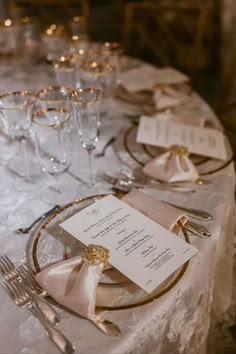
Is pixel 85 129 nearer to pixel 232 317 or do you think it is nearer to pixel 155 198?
pixel 155 198

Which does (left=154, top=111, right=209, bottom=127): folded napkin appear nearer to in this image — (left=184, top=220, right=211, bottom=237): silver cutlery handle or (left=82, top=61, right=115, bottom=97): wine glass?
(left=82, top=61, right=115, bottom=97): wine glass

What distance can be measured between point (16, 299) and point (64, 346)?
118 millimetres

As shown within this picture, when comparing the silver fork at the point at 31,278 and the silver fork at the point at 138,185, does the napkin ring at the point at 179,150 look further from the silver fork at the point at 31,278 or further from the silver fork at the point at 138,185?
the silver fork at the point at 31,278

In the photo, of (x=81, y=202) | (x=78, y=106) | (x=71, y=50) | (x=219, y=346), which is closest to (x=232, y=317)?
(x=219, y=346)

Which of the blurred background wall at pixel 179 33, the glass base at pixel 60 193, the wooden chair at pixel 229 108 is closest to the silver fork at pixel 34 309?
the glass base at pixel 60 193

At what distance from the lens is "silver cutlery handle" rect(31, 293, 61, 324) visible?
0.56 metres

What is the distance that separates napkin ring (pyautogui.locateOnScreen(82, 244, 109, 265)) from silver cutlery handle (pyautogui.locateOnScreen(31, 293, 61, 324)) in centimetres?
9

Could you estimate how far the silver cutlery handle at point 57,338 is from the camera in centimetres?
52

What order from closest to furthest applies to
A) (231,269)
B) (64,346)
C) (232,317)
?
(64,346)
(231,269)
(232,317)

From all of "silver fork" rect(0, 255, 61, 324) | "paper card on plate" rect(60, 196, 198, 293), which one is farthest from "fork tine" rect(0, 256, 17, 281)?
"paper card on plate" rect(60, 196, 198, 293)

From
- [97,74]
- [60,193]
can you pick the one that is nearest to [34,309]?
[60,193]

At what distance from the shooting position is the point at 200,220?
737mm

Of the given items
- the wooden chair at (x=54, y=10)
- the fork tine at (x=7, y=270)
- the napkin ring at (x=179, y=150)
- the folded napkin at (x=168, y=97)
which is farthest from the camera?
the wooden chair at (x=54, y=10)

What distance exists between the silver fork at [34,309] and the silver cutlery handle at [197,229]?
30 cm
